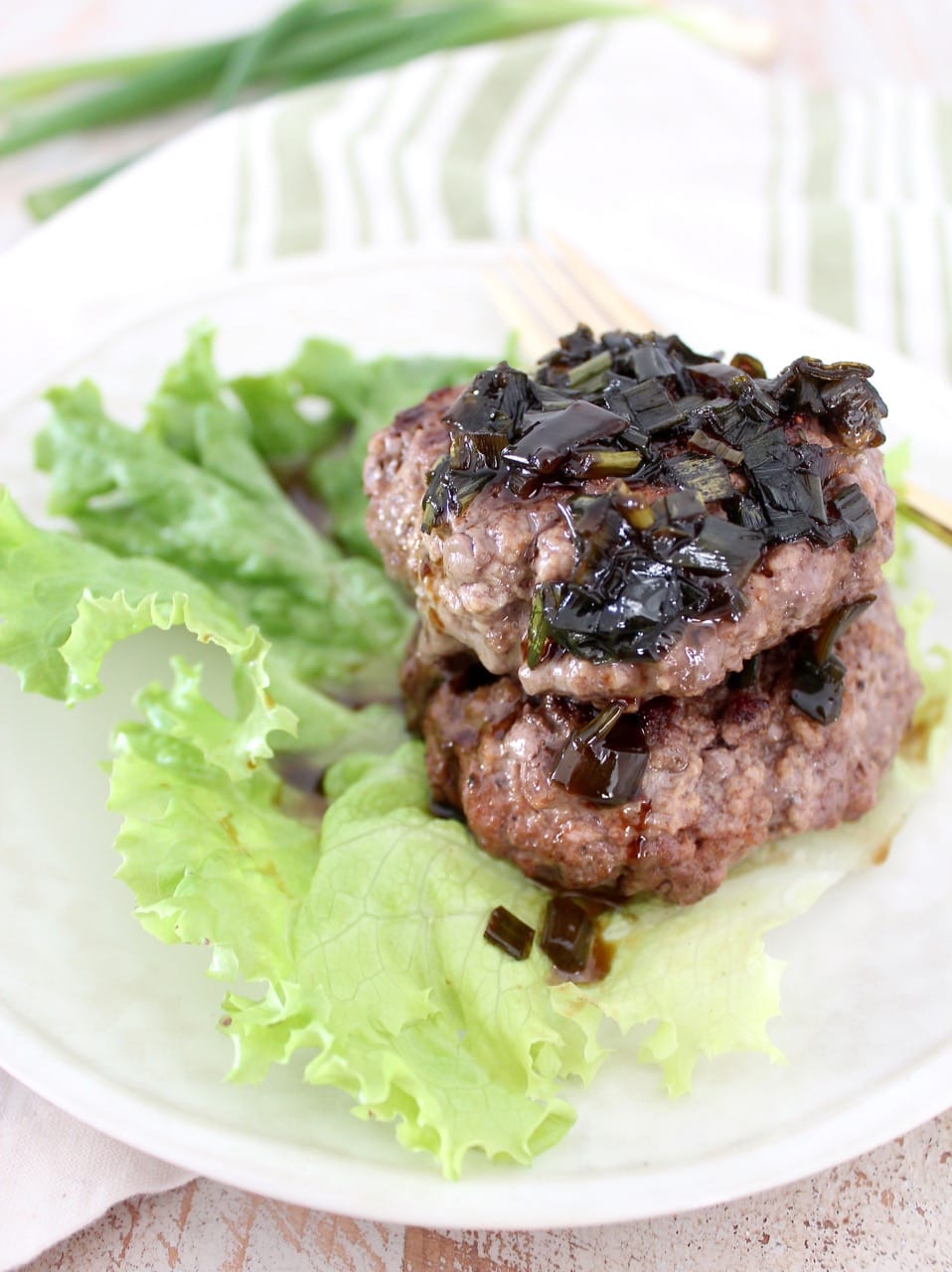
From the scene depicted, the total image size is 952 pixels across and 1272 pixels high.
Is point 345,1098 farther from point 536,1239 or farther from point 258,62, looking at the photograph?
point 258,62

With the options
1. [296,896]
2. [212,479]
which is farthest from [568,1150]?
[212,479]

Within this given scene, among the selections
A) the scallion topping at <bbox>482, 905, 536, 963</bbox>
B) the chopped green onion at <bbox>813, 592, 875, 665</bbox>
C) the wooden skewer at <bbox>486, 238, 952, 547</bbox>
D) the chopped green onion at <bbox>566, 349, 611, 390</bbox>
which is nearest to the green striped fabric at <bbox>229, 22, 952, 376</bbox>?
the wooden skewer at <bbox>486, 238, 952, 547</bbox>

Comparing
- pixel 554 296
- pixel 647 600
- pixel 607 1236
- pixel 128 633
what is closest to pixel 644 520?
pixel 647 600

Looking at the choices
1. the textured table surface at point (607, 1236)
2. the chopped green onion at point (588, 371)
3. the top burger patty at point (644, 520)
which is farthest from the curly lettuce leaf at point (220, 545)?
the textured table surface at point (607, 1236)

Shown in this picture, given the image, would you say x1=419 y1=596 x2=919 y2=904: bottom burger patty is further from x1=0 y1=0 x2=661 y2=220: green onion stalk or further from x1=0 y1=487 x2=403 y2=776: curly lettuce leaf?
x1=0 y1=0 x2=661 y2=220: green onion stalk

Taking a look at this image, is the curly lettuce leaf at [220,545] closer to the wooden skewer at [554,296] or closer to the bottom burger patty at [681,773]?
the bottom burger patty at [681,773]
